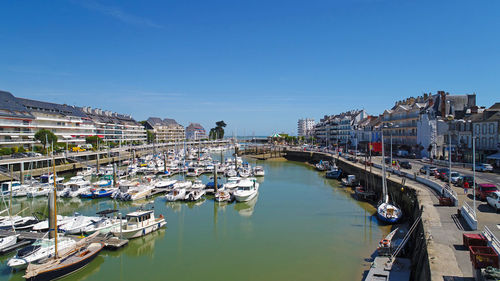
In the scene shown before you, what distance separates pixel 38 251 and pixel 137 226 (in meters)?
6.66

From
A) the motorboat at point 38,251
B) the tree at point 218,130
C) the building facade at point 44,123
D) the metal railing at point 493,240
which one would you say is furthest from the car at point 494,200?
the tree at point 218,130

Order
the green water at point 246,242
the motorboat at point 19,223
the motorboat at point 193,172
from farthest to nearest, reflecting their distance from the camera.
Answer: the motorboat at point 193,172 → the motorboat at point 19,223 → the green water at point 246,242

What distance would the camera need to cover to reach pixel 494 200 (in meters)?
20.3

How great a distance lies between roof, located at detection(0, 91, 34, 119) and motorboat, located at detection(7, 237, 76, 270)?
2028 inches

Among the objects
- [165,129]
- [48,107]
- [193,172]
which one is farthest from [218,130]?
[193,172]

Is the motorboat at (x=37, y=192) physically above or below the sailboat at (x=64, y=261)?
above

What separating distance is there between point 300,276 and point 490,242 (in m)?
9.33

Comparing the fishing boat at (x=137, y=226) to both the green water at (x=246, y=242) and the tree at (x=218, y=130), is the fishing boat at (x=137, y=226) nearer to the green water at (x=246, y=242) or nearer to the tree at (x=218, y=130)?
the green water at (x=246, y=242)

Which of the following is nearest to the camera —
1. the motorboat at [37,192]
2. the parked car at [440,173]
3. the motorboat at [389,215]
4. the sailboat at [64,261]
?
the sailboat at [64,261]

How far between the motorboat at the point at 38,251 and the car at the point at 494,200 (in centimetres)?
2701

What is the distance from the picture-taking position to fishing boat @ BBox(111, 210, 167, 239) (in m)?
23.5

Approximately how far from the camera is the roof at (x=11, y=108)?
5962 cm

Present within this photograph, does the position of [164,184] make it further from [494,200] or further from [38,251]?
[494,200]

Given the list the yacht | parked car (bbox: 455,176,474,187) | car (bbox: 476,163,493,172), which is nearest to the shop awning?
car (bbox: 476,163,493,172)
